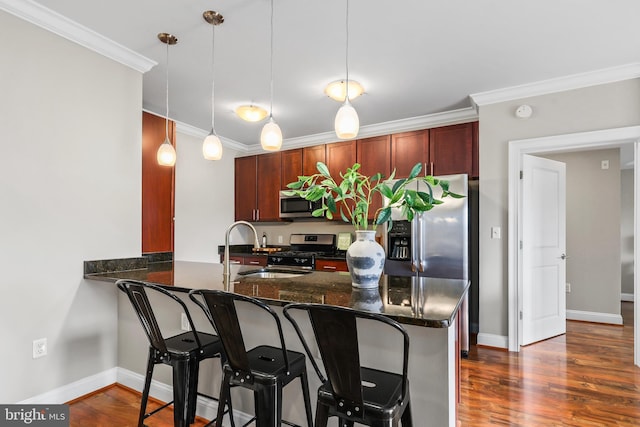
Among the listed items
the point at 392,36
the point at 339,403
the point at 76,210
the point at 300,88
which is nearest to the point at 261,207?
the point at 300,88

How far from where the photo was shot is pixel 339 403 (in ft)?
4.04

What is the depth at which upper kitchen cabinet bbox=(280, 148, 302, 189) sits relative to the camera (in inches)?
189

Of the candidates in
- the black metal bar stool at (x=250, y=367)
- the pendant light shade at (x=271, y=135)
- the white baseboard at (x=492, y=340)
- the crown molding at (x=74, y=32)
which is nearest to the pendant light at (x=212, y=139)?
the pendant light shade at (x=271, y=135)

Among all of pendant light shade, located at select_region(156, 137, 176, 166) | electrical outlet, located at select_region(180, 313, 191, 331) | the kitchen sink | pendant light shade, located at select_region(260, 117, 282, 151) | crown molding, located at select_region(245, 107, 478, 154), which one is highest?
crown molding, located at select_region(245, 107, 478, 154)

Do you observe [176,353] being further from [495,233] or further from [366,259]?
[495,233]

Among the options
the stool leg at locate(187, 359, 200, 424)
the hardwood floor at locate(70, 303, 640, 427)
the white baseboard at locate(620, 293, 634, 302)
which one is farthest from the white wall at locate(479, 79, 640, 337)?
the white baseboard at locate(620, 293, 634, 302)

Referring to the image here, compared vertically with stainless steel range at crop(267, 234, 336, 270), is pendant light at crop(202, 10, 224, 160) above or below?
above

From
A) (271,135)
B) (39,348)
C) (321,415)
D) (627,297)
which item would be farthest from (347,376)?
(627,297)

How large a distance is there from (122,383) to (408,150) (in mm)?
3550

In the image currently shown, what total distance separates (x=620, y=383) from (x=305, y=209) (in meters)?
3.47

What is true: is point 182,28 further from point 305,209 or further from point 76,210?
point 305,209

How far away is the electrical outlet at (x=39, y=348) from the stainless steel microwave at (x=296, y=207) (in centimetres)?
300

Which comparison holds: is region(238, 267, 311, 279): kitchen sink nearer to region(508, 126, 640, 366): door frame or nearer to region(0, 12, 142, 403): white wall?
region(0, 12, 142, 403): white wall

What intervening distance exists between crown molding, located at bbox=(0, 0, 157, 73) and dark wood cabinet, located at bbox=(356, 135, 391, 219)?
250cm
